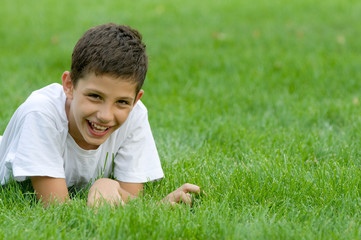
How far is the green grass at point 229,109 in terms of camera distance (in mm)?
2248

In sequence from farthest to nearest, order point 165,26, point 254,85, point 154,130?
point 165,26
point 254,85
point 154,130

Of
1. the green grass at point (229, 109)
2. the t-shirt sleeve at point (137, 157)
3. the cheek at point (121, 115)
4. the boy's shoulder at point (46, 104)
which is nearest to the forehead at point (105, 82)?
the cheek at point (121, 115)

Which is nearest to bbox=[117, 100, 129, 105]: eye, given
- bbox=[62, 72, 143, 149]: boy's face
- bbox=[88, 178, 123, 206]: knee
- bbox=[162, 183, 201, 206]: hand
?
bbox=[62, 72, 143, 149]: boy's face

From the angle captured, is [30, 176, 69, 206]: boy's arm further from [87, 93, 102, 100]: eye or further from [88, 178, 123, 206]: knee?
[87, 93, 102, 100]: eye

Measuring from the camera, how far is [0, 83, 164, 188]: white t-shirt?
8.13 ft

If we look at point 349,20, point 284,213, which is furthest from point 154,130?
point 349,20

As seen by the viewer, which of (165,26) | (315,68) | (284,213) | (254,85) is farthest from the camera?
(165,26)

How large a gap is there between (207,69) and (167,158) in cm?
246

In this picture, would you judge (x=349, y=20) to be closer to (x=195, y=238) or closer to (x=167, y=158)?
(x=167, y=158)

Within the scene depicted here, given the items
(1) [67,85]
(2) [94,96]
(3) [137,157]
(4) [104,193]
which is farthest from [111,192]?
(1) [67,85]

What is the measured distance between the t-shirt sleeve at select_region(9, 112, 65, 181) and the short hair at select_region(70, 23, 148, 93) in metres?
0.26

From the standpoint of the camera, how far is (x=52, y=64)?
18.7 ft

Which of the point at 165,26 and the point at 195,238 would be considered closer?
the point at 195,238

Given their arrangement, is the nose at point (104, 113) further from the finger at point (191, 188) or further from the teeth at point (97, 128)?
the finger at point (191, 188)
